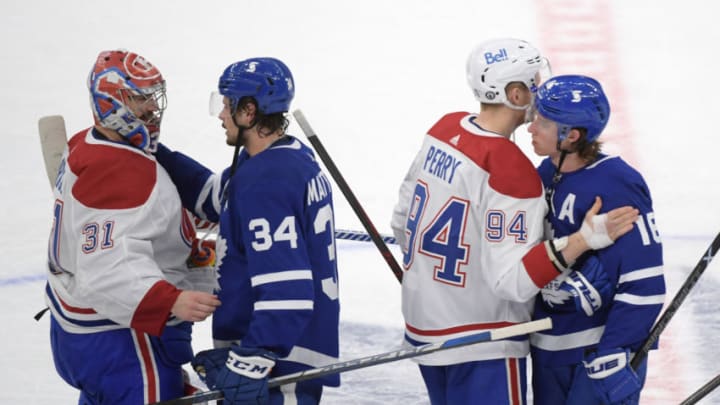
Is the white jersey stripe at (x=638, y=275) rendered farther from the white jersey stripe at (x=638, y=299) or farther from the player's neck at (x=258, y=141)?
the player's neck at (x=258, y=141)

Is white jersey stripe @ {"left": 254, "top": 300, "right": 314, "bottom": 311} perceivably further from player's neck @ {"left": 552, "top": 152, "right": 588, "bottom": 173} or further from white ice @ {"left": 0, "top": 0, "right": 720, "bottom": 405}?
white ice @ {"left": 0, "top": 0, "right": 720, "bottom": 405}

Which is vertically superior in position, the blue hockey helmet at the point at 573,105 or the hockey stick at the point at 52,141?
the blue hockey helmet at the point at 573,105

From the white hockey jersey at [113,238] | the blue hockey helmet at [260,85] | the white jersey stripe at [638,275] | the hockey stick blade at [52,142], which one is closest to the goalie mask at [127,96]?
the white hockey jersey at [113,238]

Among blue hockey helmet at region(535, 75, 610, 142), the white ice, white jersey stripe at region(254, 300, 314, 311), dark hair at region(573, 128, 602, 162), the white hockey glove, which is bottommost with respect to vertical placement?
the white ice

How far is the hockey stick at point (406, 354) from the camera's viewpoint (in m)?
2.67

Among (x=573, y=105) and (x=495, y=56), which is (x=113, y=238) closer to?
(x=495, y=56)

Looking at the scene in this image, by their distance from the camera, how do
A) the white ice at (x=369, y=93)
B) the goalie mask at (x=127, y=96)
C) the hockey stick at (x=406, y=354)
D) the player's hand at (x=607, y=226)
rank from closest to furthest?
the player's hand at (x=607, y=226) → the hockey stick at (x=406, y=354) → the goalie mask at (x=127, y=96) → the white ice at (x=369, y=93)

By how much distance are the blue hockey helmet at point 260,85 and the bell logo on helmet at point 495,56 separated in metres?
0.49

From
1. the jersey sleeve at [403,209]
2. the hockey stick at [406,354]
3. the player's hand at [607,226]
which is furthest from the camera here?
the jersey sleeve at [403,209]

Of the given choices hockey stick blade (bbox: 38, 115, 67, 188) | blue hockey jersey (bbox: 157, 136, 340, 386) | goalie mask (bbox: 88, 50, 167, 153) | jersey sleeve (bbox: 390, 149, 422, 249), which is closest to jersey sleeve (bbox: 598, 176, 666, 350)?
jersey sleeve (bbox: 390, 149, 422, 249)

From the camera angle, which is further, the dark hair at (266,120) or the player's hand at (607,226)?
the dark hair at (266,120)

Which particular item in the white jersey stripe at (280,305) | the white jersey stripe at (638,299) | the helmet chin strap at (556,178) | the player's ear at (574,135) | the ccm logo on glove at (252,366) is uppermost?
the player's ear at (574,135)

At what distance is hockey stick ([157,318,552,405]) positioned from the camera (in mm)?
2674

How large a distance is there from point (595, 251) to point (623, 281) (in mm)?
98
